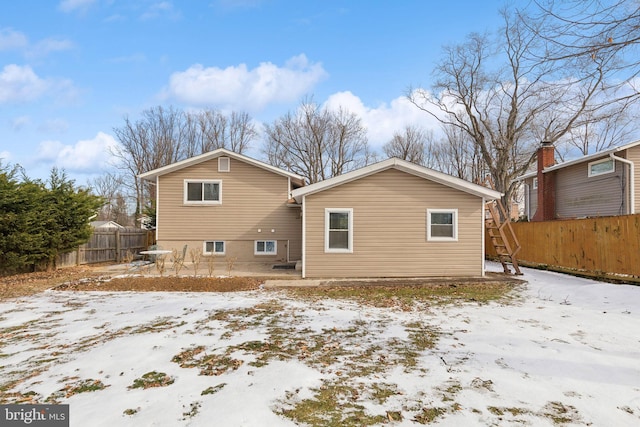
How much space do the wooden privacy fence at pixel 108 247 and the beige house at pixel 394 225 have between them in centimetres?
910

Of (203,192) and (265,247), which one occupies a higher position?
(203,192)

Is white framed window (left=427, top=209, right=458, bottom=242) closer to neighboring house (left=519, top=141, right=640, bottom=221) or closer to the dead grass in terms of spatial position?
the dead grass

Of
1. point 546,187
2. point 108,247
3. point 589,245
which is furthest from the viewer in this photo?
point 546,187

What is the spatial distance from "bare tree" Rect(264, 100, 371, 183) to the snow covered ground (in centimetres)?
2669

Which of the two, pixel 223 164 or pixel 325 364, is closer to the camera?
pixel 325 364

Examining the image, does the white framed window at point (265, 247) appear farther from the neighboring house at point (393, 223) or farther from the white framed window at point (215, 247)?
the neighboring house at point (393, 223)

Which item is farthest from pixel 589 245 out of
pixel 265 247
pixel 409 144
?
pixel 409 144

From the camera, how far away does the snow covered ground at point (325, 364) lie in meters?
3.00

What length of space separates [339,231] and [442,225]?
3338 mm

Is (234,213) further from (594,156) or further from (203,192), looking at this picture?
(594,156)

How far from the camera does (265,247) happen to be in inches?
587

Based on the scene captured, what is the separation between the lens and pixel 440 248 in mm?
10758

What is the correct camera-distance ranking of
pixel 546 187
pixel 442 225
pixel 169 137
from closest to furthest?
pixel 442 225 → pixel 546 187 → pixel 169 137

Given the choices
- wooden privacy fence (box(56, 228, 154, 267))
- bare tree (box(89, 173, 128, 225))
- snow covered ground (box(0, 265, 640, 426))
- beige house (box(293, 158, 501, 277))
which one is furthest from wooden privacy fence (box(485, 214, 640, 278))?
bare tree (box(89, 173, 128, 225))
